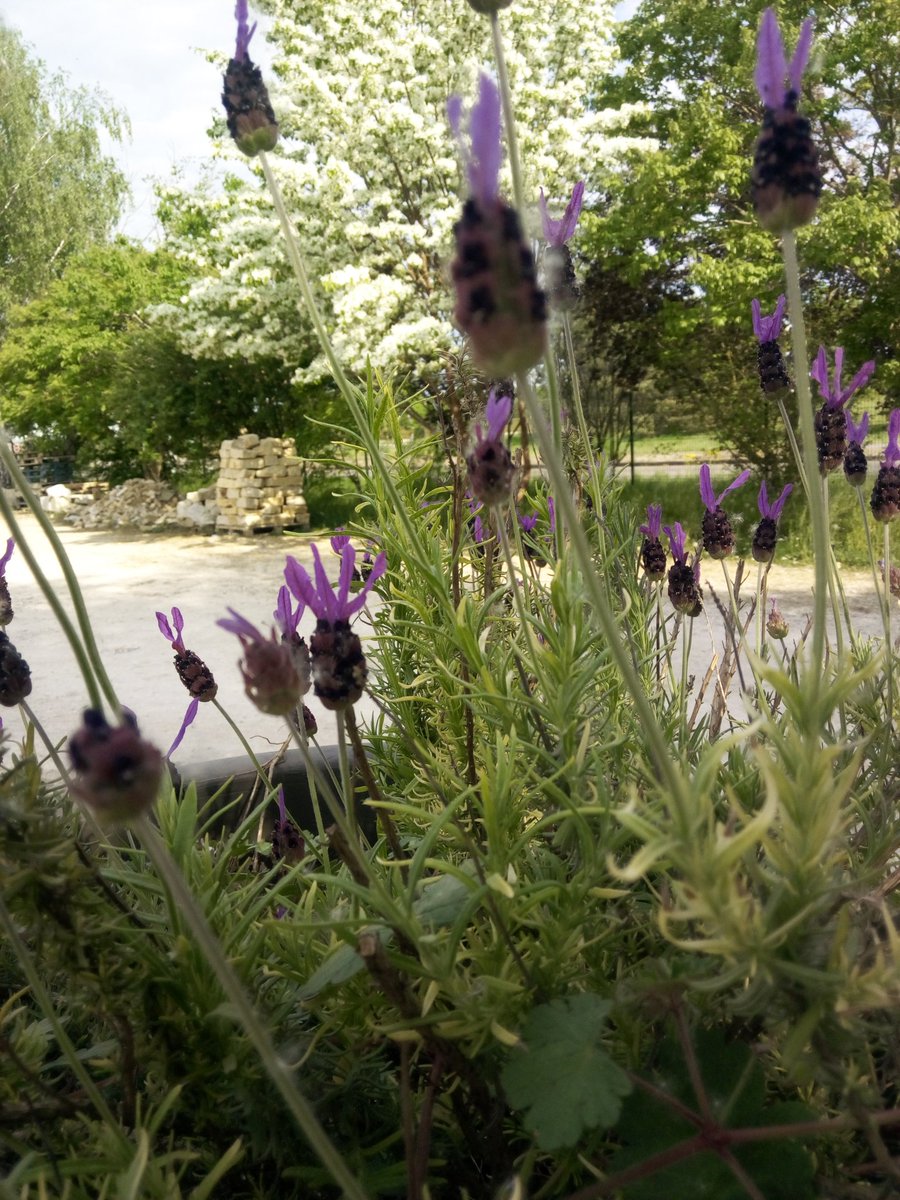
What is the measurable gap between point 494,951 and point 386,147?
7.52 meters

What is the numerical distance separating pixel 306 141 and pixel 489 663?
7773 millimetres

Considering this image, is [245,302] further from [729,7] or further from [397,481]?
[397,481]

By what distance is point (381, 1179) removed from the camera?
42 cm

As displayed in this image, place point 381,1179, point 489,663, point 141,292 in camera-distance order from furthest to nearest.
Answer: point 141,292, point 489,663, point 381,1179

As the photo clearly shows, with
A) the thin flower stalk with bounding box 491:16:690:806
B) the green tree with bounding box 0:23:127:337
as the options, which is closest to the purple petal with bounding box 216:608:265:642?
the thin flower stalk with bounding box 491:16:690:806

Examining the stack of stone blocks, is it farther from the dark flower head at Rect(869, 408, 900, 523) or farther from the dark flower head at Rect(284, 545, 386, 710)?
the dark flower head at Rect(284, 545, 386, 710)

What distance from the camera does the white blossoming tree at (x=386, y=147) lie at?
664 centimetres

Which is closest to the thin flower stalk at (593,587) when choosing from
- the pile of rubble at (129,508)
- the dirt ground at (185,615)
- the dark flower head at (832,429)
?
the dark flower head at (832,429)

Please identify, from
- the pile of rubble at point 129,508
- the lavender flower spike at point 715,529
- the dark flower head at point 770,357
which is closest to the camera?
the dark flower head at point 770,357

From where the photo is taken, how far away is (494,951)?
47cm

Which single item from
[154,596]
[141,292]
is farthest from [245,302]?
[141,292]

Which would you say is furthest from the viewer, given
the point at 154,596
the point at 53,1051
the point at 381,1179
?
the point at 154,596

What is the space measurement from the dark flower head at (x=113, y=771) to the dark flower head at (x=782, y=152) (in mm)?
336

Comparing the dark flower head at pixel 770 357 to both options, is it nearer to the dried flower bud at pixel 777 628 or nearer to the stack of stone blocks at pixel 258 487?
the dried flower bud at pixel 777 628
